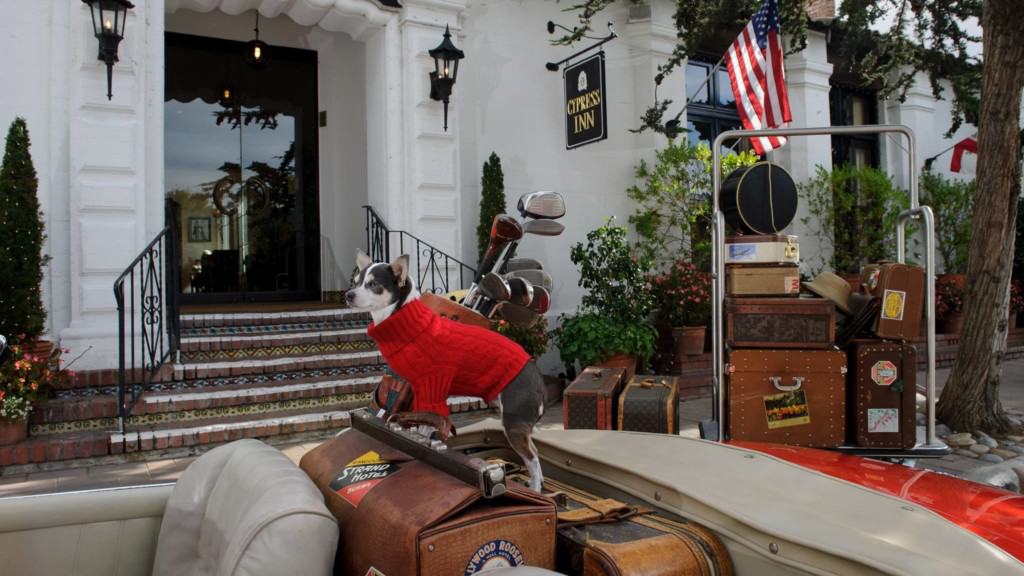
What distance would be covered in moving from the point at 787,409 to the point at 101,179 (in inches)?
226

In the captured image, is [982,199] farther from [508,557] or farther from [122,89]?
[122,89]

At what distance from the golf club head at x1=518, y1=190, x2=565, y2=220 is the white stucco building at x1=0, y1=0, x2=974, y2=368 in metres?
5.16

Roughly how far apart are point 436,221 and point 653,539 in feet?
21.8

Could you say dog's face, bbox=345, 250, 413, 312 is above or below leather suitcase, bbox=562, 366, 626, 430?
above

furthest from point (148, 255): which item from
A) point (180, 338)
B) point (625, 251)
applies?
point (625, 251)

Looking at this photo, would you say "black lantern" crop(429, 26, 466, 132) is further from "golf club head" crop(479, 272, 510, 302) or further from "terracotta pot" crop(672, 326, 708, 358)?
"golf club head" crop(479, 272, 510, 302)

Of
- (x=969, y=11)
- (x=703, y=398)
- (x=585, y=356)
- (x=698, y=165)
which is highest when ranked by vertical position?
(x=969, y=11)

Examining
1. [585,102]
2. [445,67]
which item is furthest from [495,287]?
[585,102]

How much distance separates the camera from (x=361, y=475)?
5.23ft

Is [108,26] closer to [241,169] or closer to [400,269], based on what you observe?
[241,169]

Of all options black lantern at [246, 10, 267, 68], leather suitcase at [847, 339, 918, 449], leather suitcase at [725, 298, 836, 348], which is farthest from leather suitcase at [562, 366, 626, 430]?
black lantern at [246, 10, 267, 68]

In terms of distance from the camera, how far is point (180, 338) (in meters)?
6.36

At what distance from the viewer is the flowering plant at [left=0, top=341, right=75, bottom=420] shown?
483cm

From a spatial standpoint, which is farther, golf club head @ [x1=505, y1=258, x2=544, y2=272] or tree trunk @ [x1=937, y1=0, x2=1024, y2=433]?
tree trunk @ [x1=937, y1=0, x2=1024, y2=433]
